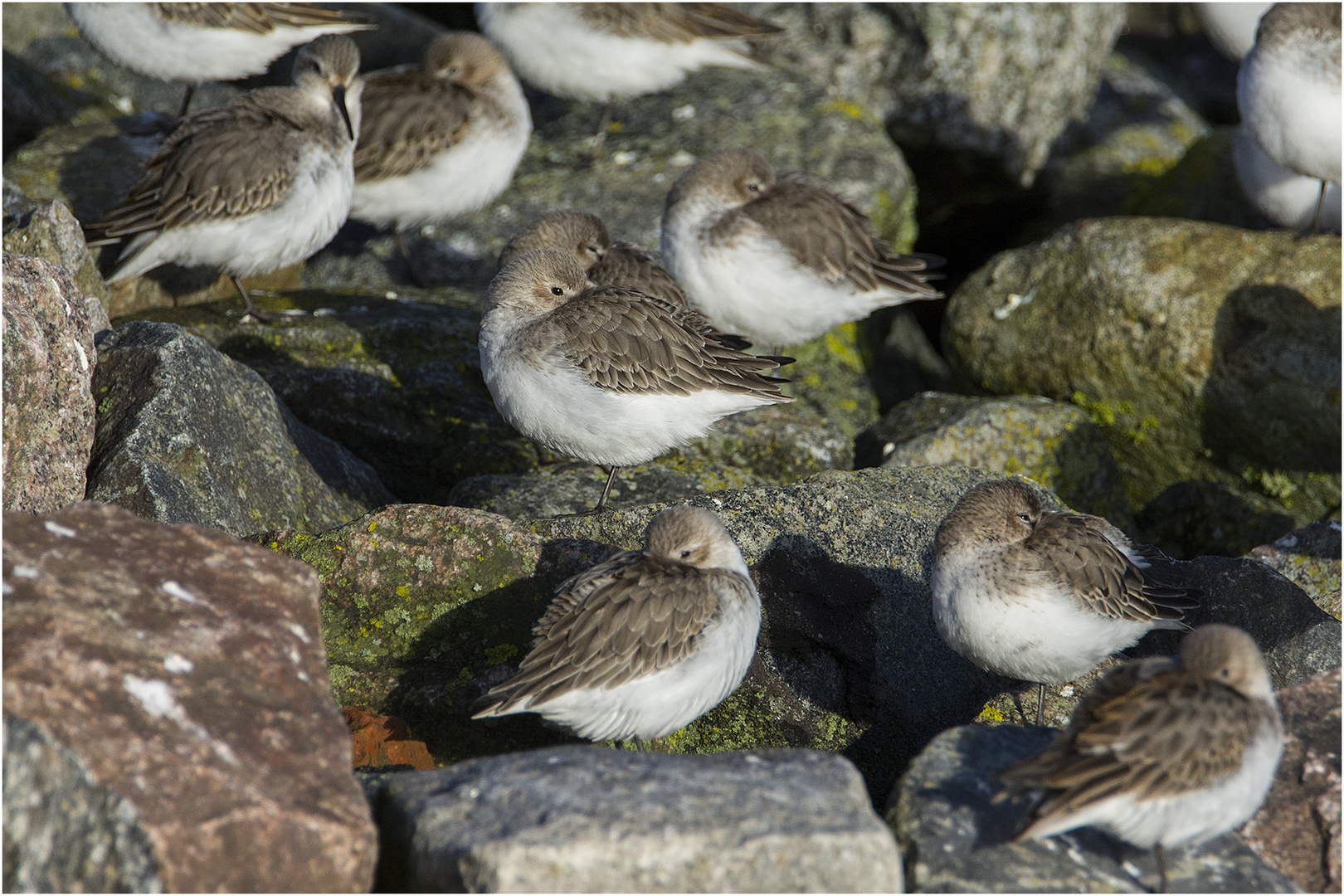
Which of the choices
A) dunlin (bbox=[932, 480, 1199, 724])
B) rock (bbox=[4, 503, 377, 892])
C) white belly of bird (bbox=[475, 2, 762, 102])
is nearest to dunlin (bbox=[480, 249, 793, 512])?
dunlin (bbox=[932, 480, 1199, 724])

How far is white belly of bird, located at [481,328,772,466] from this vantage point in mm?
6465

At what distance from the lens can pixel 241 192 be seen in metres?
8.17

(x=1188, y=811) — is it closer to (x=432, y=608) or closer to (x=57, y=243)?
(x=432, y=608)

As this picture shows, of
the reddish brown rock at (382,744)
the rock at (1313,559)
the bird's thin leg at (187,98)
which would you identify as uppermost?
the bird's thin leg at (187,98)

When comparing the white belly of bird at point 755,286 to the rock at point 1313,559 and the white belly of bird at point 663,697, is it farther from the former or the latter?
the white belly of bird at point 663,697

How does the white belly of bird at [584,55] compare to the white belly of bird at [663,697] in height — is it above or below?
above

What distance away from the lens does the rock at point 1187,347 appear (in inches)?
348

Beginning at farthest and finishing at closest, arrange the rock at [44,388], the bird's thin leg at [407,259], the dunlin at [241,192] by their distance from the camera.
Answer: the bird's thin leg at [407,259] < the dunlin at [241,192] < the rock at [44,388]

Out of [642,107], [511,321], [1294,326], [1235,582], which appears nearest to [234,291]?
[511,321]

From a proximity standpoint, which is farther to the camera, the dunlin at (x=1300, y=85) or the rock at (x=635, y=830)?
the dunlin at (x=1300, y=85)

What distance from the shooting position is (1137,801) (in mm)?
4090

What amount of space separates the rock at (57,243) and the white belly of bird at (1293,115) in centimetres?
883

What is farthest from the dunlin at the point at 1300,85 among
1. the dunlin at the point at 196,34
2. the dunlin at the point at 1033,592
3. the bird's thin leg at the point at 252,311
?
the dunlin at the point at 196,34

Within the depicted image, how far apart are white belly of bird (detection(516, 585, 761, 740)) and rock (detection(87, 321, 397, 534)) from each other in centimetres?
237
